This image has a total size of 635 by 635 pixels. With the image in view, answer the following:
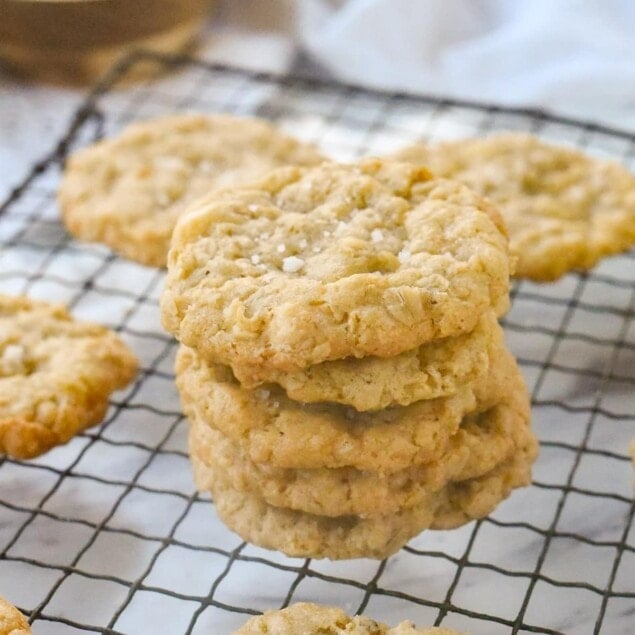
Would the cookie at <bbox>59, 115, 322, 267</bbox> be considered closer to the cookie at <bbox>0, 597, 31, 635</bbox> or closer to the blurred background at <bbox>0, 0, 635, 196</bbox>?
the blurred background at <bbox>0, 0, 635, 196</bbox>

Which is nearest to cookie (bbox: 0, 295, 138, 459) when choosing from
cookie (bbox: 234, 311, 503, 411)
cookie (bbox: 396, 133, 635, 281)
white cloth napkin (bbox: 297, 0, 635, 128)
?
cookie (bbox: 234, 311, 503, 411)

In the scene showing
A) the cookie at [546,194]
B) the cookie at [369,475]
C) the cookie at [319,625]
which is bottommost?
the cookie at [546,194]

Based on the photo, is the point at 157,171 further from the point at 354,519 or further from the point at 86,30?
the point at 354,519

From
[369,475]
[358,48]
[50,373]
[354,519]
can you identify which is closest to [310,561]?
[354,519]

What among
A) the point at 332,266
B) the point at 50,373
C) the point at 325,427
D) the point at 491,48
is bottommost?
the point at 491,48

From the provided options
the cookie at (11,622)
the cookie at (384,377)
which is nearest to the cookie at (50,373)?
the cookie at (11,622)

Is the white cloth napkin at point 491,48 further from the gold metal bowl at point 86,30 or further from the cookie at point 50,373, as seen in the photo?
the cookie at point 50,373
